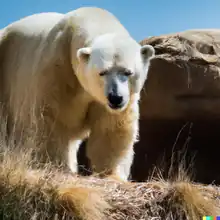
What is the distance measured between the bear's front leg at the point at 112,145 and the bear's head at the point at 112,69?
1.80 feet

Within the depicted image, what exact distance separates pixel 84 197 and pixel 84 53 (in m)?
1.34

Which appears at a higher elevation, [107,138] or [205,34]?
[205,34]

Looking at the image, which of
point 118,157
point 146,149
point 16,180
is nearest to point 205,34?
point 146,149

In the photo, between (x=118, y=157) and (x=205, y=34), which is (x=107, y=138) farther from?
(x=205, y=34)

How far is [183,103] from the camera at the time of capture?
8.93 metres

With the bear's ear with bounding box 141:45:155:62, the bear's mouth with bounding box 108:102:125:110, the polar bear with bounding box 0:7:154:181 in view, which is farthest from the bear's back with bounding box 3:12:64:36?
the bear's mouth with bounding box 108:102:125:110

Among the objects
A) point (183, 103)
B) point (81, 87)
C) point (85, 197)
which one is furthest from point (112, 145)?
point (183, 103)

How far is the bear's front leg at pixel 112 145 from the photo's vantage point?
5973 millimetres

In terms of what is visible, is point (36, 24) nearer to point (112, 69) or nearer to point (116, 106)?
point (112, 69)

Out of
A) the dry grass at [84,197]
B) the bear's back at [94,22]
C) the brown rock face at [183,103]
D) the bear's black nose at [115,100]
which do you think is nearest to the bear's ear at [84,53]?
the bear's back at [94,22]

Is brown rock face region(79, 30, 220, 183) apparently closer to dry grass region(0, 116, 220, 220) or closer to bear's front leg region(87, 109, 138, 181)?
bear's front leg region(87, 109, 138, 181)

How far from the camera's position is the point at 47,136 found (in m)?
5.66

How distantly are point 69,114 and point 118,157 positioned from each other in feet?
2.43

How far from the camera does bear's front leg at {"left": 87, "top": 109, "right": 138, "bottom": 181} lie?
597 centimetres
